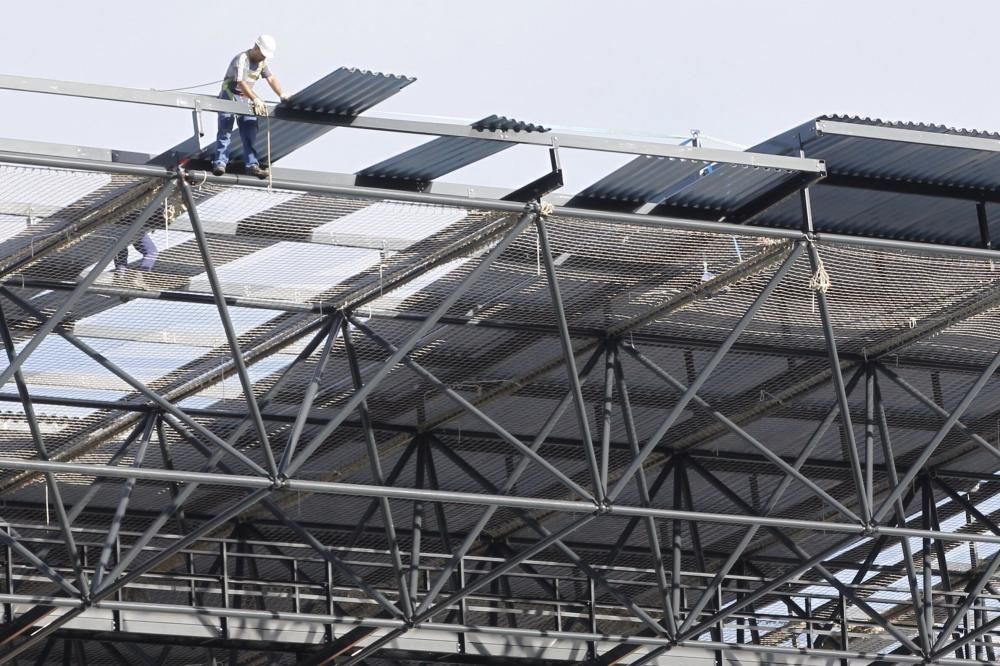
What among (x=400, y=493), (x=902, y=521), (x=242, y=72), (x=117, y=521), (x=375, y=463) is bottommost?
(x=400, y=493)

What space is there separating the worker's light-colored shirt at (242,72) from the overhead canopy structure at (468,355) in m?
0.57

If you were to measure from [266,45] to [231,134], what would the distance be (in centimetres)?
108

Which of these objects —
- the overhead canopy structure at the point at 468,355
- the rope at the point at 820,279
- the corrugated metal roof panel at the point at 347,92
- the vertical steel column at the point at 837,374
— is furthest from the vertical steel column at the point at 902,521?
the corrugated metal roof panel at the point at 347,92

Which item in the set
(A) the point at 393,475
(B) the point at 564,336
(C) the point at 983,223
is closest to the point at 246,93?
(B) the point at 564,336

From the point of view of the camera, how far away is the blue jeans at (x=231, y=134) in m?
23.8

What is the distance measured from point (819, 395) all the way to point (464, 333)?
6469 mm

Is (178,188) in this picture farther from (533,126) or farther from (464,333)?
(464,333)

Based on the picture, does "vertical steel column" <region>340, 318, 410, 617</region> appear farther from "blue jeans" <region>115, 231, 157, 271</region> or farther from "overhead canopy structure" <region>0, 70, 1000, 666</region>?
"blue jeans" <region>115, 231, 157, 271</region>

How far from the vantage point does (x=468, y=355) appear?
96.8 ft

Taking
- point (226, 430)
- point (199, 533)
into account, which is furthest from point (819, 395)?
point (199, 533)

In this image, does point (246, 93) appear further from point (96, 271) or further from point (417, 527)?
point (417, 527)

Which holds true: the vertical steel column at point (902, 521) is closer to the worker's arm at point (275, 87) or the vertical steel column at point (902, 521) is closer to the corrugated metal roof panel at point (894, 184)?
the corrugated metal roof panel at point (894, 184)

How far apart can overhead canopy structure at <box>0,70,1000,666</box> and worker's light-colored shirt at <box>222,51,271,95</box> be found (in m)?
0.57

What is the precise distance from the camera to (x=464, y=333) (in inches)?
1133
